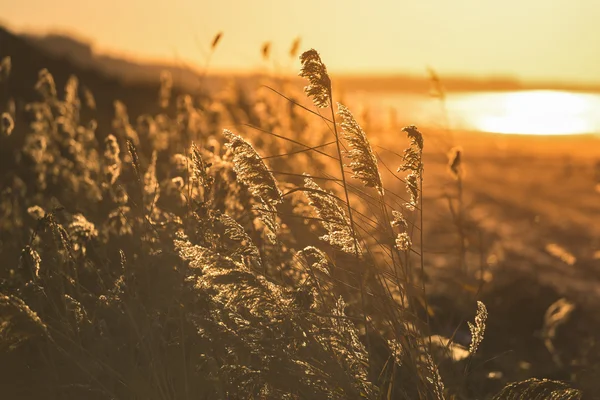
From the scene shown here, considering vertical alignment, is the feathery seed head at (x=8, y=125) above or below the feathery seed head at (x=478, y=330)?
above

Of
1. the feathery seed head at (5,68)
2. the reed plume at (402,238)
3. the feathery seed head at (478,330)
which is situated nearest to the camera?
the reed plume at (402,238)

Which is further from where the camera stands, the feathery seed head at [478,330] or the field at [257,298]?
the feathery seed head at [478,330]

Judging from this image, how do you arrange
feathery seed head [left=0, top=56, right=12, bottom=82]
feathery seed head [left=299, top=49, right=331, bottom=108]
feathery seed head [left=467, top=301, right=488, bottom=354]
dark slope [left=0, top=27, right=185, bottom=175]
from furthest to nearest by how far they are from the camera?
dark slope [left=0, top=27, right=185, bottom=175], feathery seed head [left=0, top=56, right=12, bottom=82], feathery seed head [left=467, top=301, right=488, bottom=354], feathery seed head [left=299, top=49, right=331, bottom=108]

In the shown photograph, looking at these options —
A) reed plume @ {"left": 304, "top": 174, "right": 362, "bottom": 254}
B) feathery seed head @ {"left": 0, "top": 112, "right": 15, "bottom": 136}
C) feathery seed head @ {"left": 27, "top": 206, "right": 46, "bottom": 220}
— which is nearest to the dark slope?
feathery seed head @ {"left": 0, "top": 112, "right": 15, "bottom": 136}

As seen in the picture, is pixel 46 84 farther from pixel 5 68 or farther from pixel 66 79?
pixel 66 79

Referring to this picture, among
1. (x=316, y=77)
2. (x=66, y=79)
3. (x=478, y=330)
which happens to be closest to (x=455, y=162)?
(x=478, y=330)

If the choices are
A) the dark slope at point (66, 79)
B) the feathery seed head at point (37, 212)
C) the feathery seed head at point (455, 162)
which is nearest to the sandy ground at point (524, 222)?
the feathery seed head at point (455, 162)

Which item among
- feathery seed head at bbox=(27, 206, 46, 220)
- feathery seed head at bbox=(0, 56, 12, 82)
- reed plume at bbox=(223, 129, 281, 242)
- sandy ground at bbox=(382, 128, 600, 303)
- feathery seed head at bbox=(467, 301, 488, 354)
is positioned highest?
feathery seed head at bbox=(0, 56, 12, 82)

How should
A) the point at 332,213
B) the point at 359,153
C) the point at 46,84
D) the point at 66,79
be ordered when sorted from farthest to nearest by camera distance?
1. the point at 66,79
2. the point at 46,84
3. the point at 332,213
4. the point at 359,153

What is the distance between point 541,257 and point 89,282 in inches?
247

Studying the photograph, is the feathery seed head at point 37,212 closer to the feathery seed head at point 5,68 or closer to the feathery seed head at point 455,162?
the feathery seed head at point 5,68

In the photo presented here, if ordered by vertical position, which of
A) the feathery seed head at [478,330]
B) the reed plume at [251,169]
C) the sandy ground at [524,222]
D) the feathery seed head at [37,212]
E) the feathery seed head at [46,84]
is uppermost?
the feathery seed head at [46,84]

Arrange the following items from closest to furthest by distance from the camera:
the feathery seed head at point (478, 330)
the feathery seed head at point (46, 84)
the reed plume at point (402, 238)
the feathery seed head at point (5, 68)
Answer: the reed plume at point (402, 238), the feathery seed head at point (478, 330), the feathery seed head at point (5, 68), the feathery seed head at point (46, 84)

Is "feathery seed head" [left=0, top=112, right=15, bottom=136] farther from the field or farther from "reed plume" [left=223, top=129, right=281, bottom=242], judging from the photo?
"reed plume" [left=223, top=129, right=281, bottom=242]
